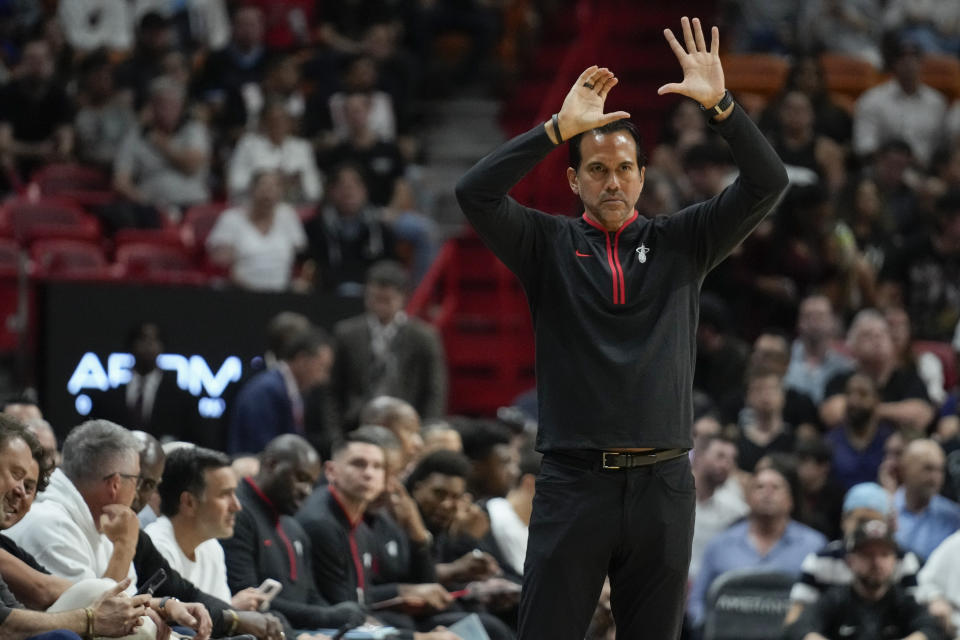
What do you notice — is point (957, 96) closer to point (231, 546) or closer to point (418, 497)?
point (418, 497)

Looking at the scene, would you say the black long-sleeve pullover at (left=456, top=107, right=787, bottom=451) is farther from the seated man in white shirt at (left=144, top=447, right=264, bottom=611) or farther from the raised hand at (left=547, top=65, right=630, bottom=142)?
the seated man in white shirt at (left=144, top=447, right=264, bottom=611)

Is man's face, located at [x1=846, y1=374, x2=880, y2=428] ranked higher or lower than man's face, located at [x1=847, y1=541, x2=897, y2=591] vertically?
higher

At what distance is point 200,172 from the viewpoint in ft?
41.4

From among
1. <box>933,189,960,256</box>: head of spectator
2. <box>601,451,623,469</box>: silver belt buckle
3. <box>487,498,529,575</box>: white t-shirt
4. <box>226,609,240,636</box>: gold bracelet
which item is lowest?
<box>487,498,529,575</box>: white t-shirt

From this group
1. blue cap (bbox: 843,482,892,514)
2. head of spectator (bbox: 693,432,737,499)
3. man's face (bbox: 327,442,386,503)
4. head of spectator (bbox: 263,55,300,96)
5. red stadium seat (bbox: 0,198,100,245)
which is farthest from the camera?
head of spectator (bbox: 263,55,300,96)

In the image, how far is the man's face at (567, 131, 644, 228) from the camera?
4.22 metres

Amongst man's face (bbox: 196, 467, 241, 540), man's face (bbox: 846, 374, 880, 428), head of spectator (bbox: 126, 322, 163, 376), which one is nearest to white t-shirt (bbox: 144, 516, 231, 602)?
man's face (bbox: 196, 467, 241, 540)

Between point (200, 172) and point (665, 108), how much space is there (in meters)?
3.94

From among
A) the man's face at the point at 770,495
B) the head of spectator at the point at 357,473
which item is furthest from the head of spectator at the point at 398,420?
the man's face at the point at 770,495

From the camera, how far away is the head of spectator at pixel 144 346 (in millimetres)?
9609

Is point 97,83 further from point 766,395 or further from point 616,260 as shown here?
point 616,260

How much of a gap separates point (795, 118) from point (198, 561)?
7.43m

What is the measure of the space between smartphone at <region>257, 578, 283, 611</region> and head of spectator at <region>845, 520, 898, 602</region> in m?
2.70

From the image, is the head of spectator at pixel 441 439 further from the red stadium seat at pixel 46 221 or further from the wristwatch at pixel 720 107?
the wristwatch at pixel 720 107
